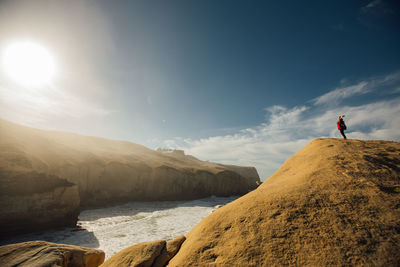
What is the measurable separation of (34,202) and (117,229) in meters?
6.19

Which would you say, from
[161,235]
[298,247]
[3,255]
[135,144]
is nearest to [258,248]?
[298,247]

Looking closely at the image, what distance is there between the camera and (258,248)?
9.04 feet

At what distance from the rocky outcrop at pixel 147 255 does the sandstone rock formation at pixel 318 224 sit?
365mm

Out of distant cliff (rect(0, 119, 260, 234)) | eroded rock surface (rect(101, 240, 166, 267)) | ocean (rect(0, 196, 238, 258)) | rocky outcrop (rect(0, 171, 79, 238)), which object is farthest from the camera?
distant cliff (rect(0, 119, 260, 234))

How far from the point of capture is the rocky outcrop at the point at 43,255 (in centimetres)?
381

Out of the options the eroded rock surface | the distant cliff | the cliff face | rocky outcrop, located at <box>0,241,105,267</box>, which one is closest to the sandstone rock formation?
the eroded rock surface

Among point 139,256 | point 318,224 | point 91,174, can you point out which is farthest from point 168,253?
point 91,174

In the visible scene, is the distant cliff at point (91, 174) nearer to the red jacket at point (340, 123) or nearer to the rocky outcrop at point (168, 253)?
the rocky outcrop at point (168, 253)

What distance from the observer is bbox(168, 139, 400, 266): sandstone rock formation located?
2.42 m

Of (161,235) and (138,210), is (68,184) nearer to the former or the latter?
(161,235)

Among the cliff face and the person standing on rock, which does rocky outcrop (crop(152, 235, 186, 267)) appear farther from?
the cliff face

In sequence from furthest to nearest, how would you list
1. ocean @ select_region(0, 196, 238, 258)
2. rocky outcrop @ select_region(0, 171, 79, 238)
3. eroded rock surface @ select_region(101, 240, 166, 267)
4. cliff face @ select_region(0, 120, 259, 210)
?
cliff face @ select_region(0, 120, 259, 210), ocean @ select_region(0, 196, 238, 258), rocky outcrop @ select_region(0, 171, 79, 238), eroded rock surface @ select_region(101, 240, 166, 267)

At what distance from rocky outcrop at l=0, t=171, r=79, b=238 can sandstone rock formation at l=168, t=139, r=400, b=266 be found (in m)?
13.5

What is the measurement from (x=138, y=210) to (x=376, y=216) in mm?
23095
